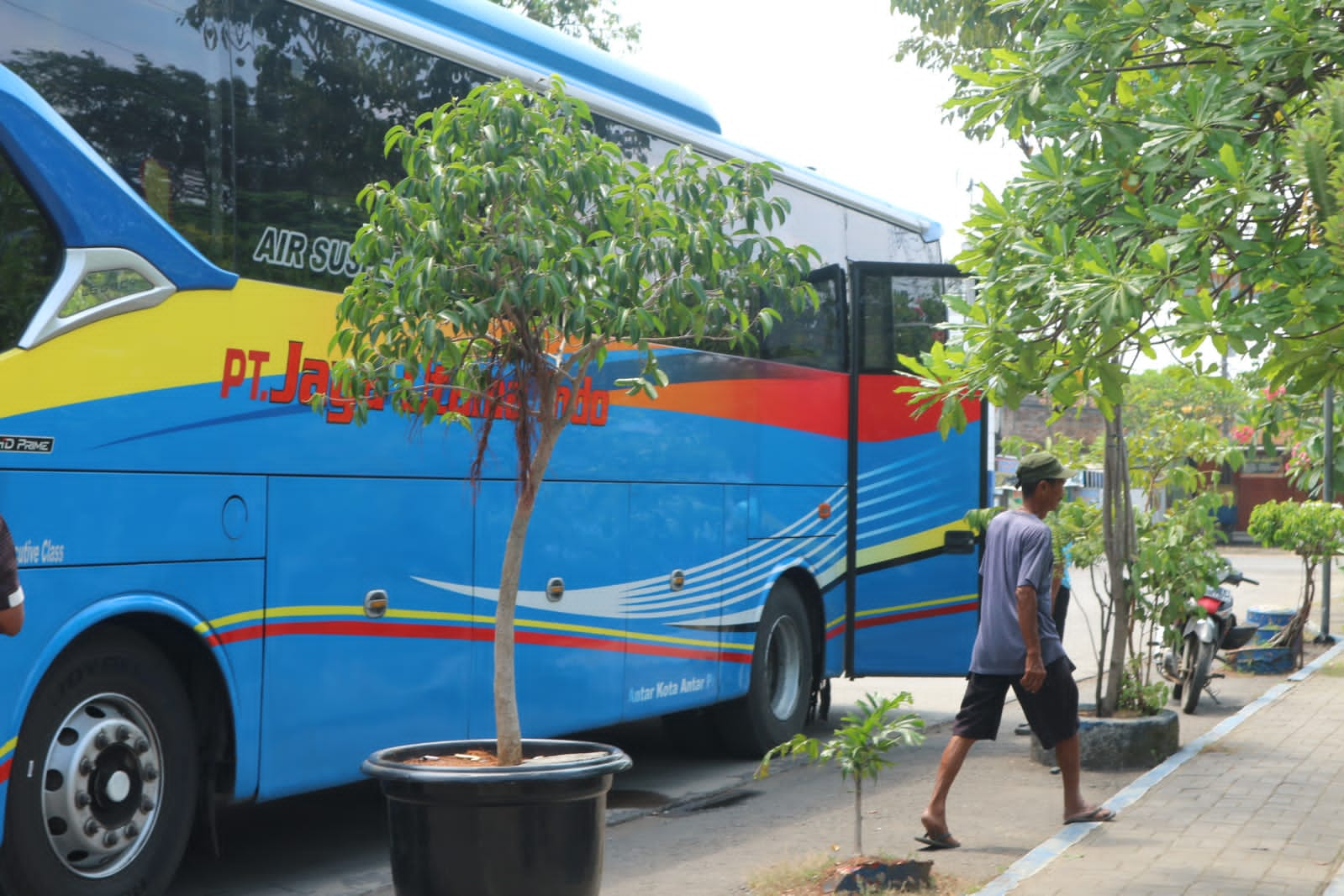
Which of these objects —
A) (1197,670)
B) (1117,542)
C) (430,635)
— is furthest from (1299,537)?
(430,635)

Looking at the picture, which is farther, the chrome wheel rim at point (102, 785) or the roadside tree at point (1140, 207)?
the chrome wheel rim at point (102, 785)

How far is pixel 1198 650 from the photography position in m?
12.6

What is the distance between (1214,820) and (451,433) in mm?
4311

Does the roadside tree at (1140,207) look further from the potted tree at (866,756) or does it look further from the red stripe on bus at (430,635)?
the red stripe on bus at (430,635)

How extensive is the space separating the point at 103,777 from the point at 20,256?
199 cm

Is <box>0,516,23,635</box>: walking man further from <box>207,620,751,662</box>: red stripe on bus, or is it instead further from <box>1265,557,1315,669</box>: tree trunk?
<box>1265,557,1315,669</box>: tree trunk

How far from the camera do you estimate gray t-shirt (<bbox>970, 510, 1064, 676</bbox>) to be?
7492 mm

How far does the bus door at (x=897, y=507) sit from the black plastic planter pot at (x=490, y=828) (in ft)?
20.5

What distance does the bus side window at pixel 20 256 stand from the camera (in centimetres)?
546

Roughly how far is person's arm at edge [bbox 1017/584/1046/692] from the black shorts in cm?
13

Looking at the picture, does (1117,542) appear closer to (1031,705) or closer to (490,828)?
(1031,705)

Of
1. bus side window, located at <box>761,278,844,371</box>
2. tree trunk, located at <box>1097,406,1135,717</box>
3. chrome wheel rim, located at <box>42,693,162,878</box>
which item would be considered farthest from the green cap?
chrome wheel rim, located at <box>42,693,162,878</box>

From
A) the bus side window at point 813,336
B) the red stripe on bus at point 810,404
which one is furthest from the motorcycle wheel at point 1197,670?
the bus side window at point 813,336

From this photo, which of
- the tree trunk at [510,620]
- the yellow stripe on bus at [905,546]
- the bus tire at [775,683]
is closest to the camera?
the tree trunk at [510,620]
